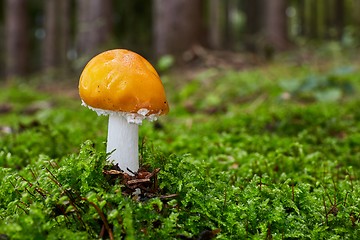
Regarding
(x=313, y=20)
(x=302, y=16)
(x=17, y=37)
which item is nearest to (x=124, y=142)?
(x=17, y=37)

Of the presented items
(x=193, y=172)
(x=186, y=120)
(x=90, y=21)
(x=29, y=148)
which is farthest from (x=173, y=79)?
(x=193, y=172)

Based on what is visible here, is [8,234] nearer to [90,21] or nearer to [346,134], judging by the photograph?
[346,134]

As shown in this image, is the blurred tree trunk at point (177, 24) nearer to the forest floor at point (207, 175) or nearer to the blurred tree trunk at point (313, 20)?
the forest floor at point (207, 175)

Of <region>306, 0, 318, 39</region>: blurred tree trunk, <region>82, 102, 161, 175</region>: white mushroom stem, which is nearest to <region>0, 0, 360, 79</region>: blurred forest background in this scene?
<region>306, 0, 318, 39</region>: blurred tree trunk

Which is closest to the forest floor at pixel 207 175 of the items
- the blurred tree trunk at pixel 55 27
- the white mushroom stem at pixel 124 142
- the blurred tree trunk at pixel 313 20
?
the white mushroom stem at pixel 124 142

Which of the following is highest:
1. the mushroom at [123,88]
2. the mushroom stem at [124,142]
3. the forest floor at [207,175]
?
the mushroom at [123,88]

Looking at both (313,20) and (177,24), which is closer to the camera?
(177,24)

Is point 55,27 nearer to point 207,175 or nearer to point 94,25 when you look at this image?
point 94,25
